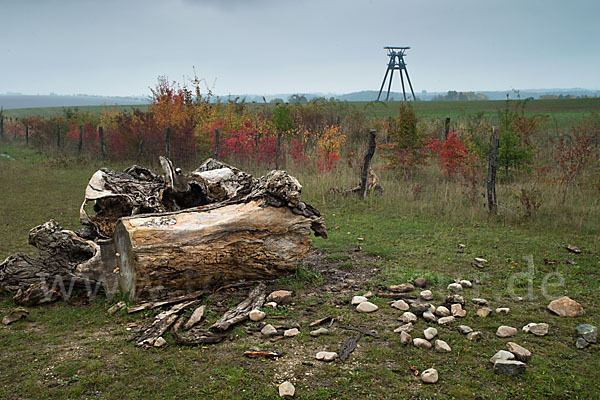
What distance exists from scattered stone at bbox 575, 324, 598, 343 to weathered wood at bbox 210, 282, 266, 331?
307 centimetres

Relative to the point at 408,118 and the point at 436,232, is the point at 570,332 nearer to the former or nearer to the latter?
the point at 436,232

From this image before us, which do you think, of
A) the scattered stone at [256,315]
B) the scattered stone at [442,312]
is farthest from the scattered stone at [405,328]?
the scattered stone at [256,315]

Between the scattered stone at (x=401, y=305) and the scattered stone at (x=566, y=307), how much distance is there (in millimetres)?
1484

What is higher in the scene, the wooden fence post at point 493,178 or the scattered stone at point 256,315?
the wooden fence post at point 493,178

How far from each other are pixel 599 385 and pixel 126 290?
455 centimetres

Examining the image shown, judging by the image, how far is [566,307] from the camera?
A: 16.1ft

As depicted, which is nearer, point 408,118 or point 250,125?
point 408,118

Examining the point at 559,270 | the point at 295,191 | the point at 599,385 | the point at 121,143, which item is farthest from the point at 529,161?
the point at 121,143

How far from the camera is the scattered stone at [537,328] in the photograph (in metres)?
4.40

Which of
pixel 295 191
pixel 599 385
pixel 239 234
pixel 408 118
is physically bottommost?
pixel 599 385

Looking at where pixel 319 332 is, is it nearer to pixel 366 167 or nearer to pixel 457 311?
pixel 457 311

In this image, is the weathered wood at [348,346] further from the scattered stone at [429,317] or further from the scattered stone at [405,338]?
the scattered stone at [429,317]

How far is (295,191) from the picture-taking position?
5730 mm

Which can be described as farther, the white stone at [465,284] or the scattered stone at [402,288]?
the white stone at [465,284]
